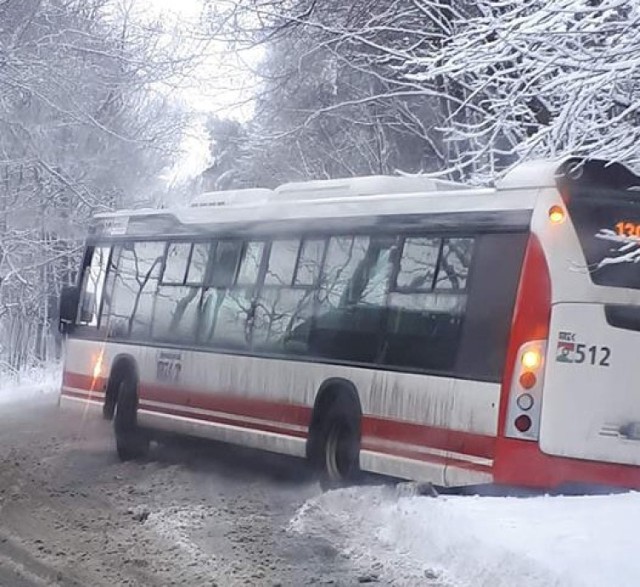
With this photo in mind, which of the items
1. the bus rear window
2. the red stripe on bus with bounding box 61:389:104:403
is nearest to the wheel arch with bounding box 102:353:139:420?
the red stripe on bus with bounding box 61:389:104:403

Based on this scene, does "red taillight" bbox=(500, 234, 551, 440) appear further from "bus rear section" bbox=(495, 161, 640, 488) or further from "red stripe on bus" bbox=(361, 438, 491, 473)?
"red stripe on bus" bbox=(361, 438, 491, 473)

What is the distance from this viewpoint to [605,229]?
10352 mm

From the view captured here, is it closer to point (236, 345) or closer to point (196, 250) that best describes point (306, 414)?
point (236, 345)

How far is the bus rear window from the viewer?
1037cm

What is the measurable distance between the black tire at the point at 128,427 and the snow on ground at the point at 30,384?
8475mm

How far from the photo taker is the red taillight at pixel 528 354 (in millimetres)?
10281

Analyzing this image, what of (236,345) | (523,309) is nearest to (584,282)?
(523,309)

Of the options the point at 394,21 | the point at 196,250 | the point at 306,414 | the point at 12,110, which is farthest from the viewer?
the point at 12,110

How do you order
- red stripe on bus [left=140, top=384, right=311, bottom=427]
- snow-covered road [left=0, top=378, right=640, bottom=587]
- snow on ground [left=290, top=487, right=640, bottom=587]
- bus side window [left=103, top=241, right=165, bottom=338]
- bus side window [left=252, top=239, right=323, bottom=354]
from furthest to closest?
1. bus side window [left=103, top=241, right=165, bottom=338]
2. bus side window [left=252, top=239, right=323, bottom=354]
3. red stripe on bus [left=140, top=384, right=311, bottom=427]
4. snow-covered road [left=0, top=378, right=640, bottom=587]
5. snow on ground [left=290, top=487, right=640, bottom=587]

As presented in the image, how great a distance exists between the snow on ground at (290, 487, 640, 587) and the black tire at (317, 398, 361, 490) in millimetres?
1261

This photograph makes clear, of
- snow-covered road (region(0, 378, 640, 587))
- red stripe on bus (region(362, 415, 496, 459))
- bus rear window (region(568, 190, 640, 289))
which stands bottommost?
snow-covered road (region(0, 378, 640, 587))

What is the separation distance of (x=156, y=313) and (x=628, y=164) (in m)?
7.50

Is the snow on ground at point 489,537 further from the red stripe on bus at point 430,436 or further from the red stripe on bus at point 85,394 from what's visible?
the red stripe on bus at point 85,394

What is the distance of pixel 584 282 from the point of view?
10.3 m
